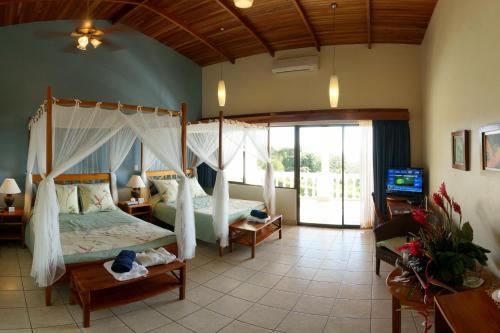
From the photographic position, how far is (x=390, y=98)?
5441mm

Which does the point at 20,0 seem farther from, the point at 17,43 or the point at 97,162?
the point at 97,162

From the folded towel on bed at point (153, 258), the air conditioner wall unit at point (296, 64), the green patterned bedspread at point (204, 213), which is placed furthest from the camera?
the air conditioner wall unit at point (296, 64)

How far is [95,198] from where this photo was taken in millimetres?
4895

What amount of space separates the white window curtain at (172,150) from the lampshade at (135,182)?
6.75 feet

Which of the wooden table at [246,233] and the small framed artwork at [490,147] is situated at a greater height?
the small framed artwork at [490,147]

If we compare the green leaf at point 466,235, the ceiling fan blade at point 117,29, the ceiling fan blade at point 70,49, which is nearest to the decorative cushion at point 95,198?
the ceiling fan blade at point 70,49

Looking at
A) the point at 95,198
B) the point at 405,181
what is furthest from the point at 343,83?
the point at 95,198

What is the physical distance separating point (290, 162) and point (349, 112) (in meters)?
1.65

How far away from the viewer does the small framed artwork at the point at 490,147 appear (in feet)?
7.44

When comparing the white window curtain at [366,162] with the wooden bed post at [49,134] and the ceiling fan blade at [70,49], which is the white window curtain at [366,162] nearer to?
the wooden bed post at [49,134]

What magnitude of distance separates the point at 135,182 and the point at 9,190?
1872mm

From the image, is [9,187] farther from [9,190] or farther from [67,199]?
[67,199]

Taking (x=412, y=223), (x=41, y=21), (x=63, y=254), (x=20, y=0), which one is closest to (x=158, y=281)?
(x=63, y=254)

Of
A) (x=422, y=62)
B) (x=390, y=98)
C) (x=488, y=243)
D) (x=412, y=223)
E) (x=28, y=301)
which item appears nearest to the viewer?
(x=488, y=243)
